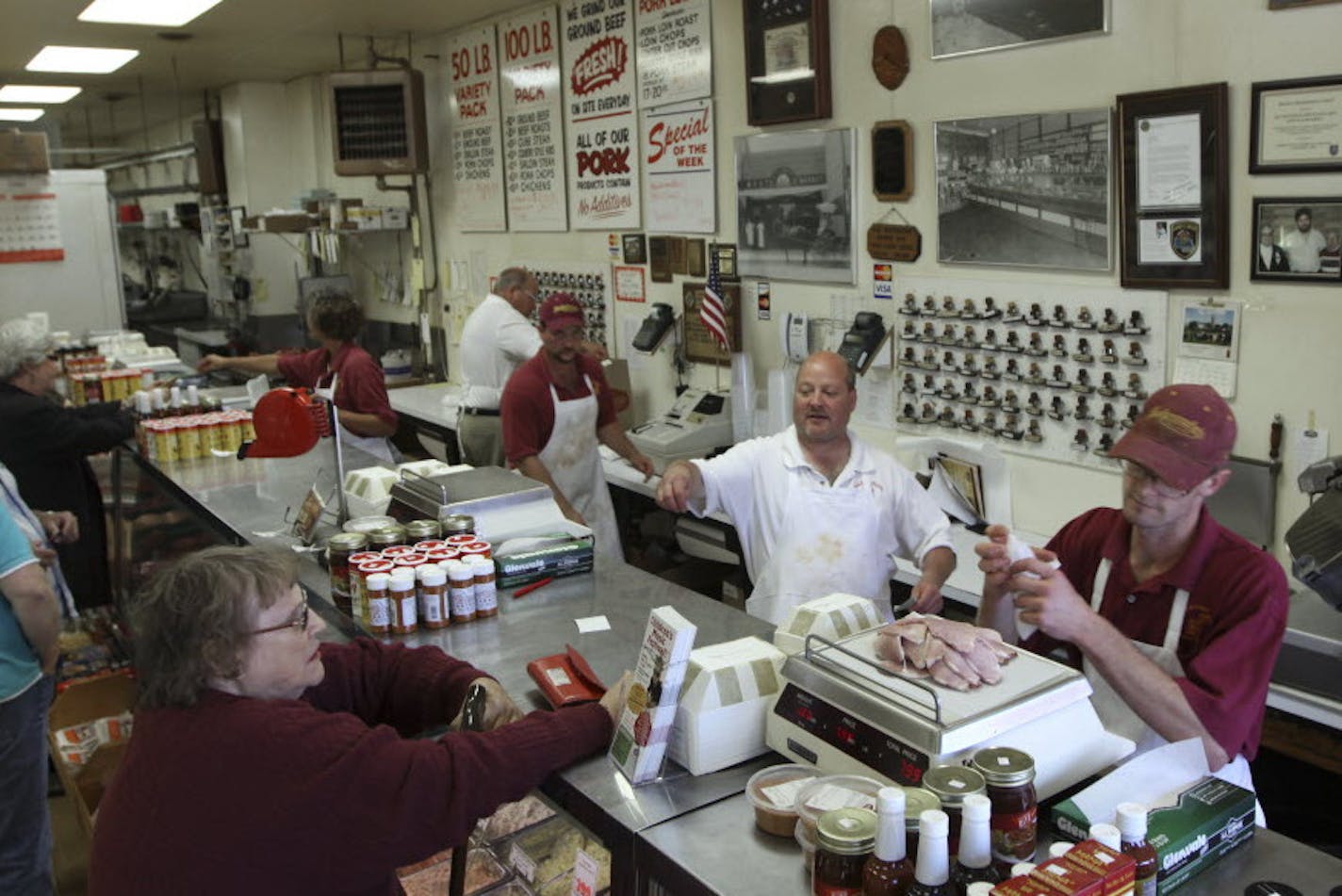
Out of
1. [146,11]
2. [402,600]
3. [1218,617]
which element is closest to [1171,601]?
[1218,617]

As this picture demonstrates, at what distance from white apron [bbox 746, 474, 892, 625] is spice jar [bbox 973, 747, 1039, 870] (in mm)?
1741

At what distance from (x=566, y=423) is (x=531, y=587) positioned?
1988mm

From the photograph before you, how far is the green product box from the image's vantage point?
1.54 metres

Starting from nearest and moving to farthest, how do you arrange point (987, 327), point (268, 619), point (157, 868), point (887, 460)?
point (157, 868), point (268, 619), point (887, 460), point (987, 327)

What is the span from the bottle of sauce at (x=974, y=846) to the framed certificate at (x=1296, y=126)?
2.49 metres

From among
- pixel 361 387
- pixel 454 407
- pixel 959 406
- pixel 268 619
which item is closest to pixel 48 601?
pixel 268 619

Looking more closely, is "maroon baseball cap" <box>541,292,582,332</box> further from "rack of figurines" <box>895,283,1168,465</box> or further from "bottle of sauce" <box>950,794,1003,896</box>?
"bottle of sauce" <box>950,794,1003,896</box>

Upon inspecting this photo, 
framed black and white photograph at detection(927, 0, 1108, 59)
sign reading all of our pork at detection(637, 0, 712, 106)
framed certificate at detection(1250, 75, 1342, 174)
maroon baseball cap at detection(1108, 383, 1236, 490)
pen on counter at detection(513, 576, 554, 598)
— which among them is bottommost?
pen on counter at detection(513, 576, 554, 598)

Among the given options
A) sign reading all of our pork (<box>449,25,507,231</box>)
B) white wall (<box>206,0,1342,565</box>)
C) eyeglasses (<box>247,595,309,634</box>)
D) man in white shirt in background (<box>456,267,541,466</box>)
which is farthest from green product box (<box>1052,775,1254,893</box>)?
sign reading all of our pork (<box>449,25,507,231</box>)

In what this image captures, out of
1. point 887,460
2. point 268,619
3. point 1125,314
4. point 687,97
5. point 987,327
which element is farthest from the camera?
point 687,97

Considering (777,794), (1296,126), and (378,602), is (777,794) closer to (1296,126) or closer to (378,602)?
(378,602)

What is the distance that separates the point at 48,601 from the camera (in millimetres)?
3117

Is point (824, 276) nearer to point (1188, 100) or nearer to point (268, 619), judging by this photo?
point (1188, 100)

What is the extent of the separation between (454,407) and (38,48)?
12.1ft
